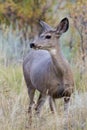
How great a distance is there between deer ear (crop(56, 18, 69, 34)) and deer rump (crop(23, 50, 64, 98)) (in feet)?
1.33

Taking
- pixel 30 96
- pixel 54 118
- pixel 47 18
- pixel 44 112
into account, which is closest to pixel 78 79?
pixel 30 96

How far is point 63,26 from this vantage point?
7691 millimetres

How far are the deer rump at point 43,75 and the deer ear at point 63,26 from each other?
1.33ft

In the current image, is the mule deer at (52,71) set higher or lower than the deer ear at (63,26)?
lower

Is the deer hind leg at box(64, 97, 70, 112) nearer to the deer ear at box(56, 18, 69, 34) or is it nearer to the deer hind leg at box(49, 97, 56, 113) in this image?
the deer hind leg at box(49, 97, 56, 113)

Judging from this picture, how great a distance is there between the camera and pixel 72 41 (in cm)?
1196

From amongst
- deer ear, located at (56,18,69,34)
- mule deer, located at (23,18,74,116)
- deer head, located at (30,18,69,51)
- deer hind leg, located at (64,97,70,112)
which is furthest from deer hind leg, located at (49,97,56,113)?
deer ear, located at (56,18,69,34)

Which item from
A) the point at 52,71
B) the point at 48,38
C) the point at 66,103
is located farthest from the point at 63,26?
the point at 66,103

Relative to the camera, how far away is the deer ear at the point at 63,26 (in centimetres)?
763

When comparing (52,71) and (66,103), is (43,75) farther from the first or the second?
(66,103)

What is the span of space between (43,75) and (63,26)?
0.67m

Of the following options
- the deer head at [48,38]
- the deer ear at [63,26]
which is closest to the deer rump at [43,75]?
the deer head at [48,38]

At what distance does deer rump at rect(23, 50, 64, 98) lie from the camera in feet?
24.4

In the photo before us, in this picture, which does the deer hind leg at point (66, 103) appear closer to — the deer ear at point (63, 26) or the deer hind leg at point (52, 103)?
the deer hind leg at point (52, 103)
